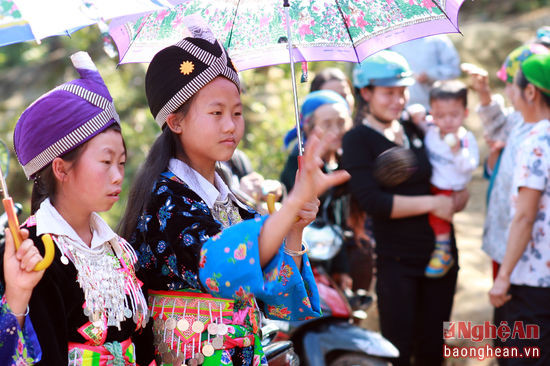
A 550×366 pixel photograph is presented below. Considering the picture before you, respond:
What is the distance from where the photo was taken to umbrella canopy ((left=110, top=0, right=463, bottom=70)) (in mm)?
2635

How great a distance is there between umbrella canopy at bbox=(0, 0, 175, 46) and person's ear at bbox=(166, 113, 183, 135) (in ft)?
1.73

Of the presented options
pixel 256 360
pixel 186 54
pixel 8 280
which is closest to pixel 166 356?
pixel 256 360

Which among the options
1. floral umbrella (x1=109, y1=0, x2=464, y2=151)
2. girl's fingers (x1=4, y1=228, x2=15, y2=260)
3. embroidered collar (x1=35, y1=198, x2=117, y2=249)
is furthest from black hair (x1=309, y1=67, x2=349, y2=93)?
girl's fingers (x1=4, y1=228, x2=15, y2=260)

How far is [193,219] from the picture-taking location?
2.01 metres

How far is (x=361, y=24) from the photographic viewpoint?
8.84ft

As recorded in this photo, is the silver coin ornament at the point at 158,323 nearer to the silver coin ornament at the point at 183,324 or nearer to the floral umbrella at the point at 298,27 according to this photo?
the silver coin ornament at the point at 183,324

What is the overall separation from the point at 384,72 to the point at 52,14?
2810 millimetres

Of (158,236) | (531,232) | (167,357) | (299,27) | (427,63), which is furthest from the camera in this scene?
(427,63)

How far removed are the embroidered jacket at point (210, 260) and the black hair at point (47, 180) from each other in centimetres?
28

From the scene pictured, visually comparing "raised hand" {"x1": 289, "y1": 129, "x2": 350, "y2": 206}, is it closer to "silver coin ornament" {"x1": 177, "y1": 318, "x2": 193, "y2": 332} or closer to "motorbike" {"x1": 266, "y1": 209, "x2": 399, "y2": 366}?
"silver coin ornament" {"x1": 177, "y1": 318, "x2": 193, "y2": 332}

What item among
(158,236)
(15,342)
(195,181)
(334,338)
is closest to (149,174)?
(195,181)

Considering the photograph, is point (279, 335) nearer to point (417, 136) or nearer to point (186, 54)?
point (417, 136)

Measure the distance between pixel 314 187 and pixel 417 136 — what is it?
284cm

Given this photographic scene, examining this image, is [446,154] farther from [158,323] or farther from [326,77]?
[158,323]
